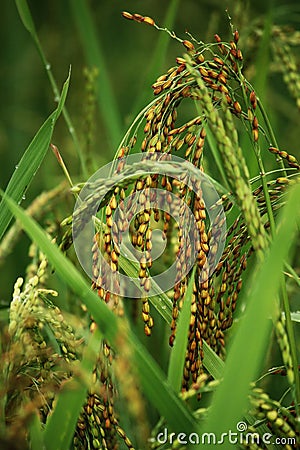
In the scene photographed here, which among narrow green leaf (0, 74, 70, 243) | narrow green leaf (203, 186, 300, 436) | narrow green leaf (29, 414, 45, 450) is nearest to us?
narrow green leaf (203, 186, 300, 436)

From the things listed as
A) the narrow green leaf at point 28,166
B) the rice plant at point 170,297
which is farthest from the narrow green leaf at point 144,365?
the narrow green leaf at point 28,166

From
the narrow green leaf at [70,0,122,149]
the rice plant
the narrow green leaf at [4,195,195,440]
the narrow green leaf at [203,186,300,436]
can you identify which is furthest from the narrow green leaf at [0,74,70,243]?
the narrow green leaf at [70,0,122,149]

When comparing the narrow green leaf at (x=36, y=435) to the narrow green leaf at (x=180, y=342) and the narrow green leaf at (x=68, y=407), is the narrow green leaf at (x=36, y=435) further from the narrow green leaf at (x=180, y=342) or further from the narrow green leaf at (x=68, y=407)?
the narrow green leaf at (x=180, y=342)

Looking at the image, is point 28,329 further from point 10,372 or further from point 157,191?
point 157,191

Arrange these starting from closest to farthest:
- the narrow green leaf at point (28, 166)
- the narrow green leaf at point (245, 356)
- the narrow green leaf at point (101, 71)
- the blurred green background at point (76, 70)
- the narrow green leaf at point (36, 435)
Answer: the narrow green leaf at point (245, 356) < the narrow green leaf at point (36, 435) < the narrow green leaf at point (28, 166) < the narrow green leaf at point (101, 71) < the blurred green background at point (76, 70)

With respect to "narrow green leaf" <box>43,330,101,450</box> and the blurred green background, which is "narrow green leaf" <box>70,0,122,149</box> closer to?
the blurred green background

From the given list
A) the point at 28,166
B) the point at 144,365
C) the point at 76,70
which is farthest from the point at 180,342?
the point at 76,70
